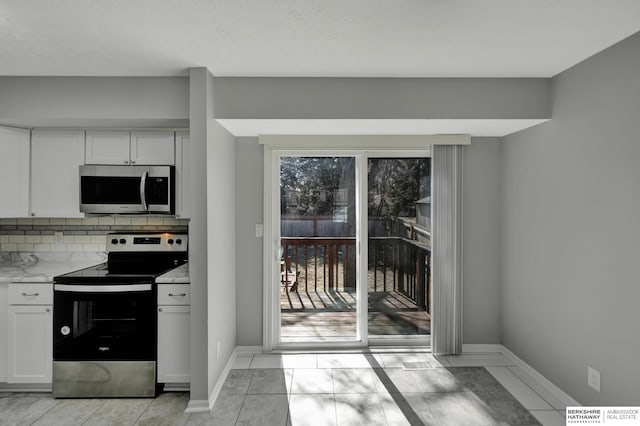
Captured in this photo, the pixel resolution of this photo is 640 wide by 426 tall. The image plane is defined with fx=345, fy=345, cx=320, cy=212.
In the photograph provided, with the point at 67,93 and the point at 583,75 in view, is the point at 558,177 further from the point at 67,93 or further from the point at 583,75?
the point at 67,93

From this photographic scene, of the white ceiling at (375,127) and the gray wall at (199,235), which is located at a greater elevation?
the white ceiling at (375,127)

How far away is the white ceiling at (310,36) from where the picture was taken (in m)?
1.72

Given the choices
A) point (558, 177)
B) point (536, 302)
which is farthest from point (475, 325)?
point (558, 177)

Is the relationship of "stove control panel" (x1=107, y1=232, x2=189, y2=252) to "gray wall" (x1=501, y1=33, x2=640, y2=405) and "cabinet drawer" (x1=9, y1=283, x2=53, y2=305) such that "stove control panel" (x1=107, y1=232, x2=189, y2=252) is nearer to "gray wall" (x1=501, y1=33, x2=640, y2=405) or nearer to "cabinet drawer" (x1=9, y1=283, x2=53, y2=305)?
"cabinet drawer" (x1=9, y1=283, x2=53, y2=305)

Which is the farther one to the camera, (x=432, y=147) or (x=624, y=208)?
(x=432, y=147)

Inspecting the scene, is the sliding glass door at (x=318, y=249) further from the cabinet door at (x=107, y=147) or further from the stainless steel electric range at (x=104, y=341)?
the cabinet door at (x=107, y=147)

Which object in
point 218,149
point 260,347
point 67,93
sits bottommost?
point 260,347

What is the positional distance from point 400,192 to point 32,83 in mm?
3233

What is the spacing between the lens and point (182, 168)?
9.75 ft

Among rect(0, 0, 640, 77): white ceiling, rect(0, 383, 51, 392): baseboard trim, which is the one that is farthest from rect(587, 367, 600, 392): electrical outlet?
rect(0, 383, 51, 392): baseboard trim

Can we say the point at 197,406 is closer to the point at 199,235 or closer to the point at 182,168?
the point at 199,235

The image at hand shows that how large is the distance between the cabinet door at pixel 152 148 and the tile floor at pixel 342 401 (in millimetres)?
1888

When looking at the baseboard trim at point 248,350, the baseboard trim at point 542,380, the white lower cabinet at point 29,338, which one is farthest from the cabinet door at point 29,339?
the baseboard trim at point 542,380

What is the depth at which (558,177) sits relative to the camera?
2592 millimetres
